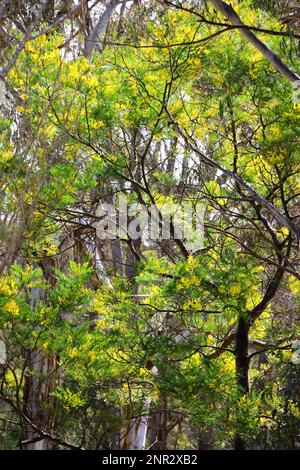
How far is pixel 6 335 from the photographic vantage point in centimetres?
600

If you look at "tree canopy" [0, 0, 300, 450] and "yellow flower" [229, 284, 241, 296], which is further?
"yellow flower" [229, 284, 241, 296]

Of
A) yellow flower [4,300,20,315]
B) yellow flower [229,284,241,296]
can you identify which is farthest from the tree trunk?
yellow flower [4,300,20,315]

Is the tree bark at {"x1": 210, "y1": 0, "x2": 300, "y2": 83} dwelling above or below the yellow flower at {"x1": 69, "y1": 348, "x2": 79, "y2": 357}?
above

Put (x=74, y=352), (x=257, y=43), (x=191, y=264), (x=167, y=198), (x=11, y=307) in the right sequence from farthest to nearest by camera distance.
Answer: (x=167, y=198), (x=74, y=352), (x=191, y=264), (x=11, y=307), (x=257, y=43)

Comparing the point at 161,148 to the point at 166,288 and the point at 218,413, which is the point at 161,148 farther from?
the point at 218,413

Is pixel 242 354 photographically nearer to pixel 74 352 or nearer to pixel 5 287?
pixel 74 352

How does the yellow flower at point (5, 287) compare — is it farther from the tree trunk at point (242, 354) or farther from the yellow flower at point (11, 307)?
the tree trunk at point (242, 354)

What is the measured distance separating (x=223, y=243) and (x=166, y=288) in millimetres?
952

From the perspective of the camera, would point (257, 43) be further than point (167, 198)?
No

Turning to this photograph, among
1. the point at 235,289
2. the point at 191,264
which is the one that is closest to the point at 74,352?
the point at 191,264

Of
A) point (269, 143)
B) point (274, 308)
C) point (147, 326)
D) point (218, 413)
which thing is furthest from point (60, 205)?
point (274, 308)

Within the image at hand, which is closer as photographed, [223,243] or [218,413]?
[218,413]

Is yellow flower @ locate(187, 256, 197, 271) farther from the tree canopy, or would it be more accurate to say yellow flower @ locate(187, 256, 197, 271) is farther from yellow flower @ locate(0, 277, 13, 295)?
yellow flower @ locate(0, 277, 13, 295)

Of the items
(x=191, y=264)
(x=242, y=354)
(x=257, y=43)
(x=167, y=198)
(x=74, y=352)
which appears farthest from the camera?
(x=242, y=354)
